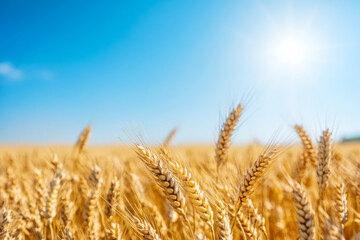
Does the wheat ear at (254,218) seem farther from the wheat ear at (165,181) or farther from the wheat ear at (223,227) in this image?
the wheat ear at (165,181)

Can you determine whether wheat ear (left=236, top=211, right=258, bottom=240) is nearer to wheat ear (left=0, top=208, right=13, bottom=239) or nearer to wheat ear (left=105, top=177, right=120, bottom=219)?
wheat ear (left=105, top=177, right=120, bottom=219)

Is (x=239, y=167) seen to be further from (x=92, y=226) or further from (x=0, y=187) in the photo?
(x=0, y=187)

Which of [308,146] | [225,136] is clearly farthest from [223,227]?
[308,146]

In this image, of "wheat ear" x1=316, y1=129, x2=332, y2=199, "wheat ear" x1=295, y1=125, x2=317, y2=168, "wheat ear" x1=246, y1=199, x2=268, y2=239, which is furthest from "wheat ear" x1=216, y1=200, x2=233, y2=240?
"wheat ear" x1=295, y1=125, x2=317, y2=168

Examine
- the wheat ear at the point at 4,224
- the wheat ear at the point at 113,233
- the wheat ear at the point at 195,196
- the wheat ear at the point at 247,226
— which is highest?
the wheat ear at the point at 195,196

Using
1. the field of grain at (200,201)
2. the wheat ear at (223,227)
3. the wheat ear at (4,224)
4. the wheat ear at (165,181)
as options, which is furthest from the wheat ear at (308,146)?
the wheat ear at (4,224)

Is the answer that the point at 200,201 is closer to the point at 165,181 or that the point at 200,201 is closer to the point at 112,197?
the point at 165,181

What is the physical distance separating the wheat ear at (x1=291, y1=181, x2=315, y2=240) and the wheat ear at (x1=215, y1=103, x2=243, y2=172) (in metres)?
0.71

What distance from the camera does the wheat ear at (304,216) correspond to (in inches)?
36.3

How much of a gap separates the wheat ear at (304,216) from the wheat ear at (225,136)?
0.71 metres

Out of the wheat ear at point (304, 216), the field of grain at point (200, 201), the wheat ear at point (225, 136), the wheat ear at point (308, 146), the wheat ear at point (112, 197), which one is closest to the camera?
the wheat ear at point (304, 216)

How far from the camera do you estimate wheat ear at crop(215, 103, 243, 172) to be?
66.1 inches

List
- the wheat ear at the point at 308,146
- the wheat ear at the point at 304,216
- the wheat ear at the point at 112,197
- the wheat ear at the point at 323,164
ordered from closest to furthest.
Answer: the wheat ear at the point at 304,216 → the wheat ear at the point at 323,164 → the wheat ear at the point at 112,197 → the wheat ear at the point at 308,146

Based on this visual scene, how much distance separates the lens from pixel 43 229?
1.66m
